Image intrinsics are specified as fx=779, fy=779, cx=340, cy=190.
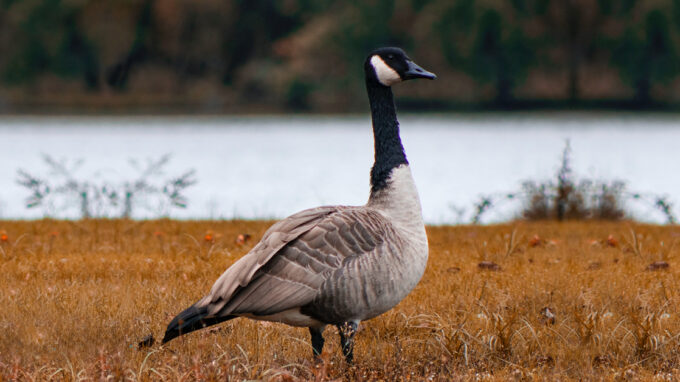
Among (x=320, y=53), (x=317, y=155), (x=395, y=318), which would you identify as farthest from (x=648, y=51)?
(x=395, y=318)

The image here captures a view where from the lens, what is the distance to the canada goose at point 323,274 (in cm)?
464

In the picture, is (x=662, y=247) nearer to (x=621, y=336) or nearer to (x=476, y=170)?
(x=621, y=336)

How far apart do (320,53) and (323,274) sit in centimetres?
4386

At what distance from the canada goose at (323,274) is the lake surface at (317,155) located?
592cm

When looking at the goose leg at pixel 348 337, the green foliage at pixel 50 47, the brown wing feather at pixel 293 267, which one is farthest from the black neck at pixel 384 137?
the green foliage at pixel 50 47

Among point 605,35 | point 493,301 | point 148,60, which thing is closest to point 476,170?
point 605,35

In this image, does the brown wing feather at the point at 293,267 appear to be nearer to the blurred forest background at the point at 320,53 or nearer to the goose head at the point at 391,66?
the goose head at the point at 391,66

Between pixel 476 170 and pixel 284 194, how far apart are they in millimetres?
9377

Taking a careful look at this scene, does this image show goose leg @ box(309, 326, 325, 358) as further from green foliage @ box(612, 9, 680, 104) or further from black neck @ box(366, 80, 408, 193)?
green foliage @ box(612, 9, 680, 104)

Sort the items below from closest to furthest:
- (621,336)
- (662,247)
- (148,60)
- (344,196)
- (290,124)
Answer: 1. (621,336)
2. (662,247)
3. (344,196)
4. (290,124)
5. (148,60)

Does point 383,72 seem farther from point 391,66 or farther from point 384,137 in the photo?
point 384,137

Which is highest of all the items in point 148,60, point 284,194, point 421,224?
point 148,60

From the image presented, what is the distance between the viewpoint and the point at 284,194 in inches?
863

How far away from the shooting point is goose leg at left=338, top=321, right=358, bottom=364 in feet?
16.0
